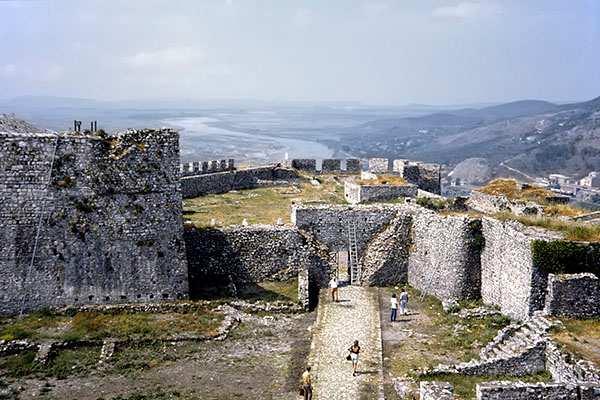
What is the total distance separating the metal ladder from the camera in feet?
93.0

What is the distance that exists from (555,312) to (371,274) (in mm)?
8414

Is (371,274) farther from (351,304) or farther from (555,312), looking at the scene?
(555,312)

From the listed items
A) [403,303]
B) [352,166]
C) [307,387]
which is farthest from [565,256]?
[352,166]

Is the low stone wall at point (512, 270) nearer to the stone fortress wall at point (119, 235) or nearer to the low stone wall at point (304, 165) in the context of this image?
the stone fortress wall at point (119, 235)

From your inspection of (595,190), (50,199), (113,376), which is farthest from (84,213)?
(595,190)

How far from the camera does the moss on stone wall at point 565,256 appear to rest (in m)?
22.2

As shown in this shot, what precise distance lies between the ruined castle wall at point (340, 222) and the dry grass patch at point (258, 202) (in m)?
2.08

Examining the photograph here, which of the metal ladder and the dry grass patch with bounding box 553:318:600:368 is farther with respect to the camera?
the metal ladder

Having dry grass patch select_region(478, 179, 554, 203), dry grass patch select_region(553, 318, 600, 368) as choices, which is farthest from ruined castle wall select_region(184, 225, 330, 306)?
dry grass patch select_region(478, 179, 554, 203)

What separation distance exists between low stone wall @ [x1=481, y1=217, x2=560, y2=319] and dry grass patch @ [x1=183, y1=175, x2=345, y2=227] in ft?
30.5

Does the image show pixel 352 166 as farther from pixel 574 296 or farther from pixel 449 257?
pixel 574 296

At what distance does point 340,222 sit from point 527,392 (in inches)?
553

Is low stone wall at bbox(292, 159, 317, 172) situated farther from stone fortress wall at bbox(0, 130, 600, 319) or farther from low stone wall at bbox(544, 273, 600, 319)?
low stone wall at bbox(544, 273, 600, 319)

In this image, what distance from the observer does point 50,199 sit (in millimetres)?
24812
